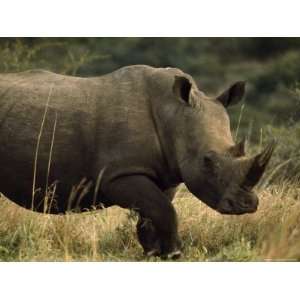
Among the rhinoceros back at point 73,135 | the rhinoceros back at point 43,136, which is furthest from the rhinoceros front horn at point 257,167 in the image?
the rhinoceros back at point 43,136

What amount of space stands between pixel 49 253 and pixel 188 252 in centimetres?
112

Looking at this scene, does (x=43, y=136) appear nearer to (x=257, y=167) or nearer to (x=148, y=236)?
(x=148, y=236)

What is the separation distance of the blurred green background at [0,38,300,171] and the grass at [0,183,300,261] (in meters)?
2.12

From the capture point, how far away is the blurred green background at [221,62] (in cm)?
1074

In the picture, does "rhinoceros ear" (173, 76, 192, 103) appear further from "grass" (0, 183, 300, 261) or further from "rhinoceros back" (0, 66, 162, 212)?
"grass" (0, 183, 300, 261)

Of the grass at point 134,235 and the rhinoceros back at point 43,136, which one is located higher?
the rhinoceros back at point 43,136

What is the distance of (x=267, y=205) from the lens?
8.46m

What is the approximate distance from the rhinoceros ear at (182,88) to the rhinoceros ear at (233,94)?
34 cm

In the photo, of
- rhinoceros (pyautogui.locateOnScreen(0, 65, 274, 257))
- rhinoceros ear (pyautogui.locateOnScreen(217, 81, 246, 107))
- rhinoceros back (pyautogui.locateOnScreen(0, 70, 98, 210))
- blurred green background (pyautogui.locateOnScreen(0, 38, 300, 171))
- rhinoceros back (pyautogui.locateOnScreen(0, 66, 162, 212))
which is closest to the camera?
rhinoceros (pyautogui.locateOnScreen(0, 65, 274, 257))

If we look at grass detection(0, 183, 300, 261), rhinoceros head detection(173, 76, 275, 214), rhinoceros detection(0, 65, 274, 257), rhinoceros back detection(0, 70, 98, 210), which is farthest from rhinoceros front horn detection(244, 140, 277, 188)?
rhinoceros back detection(0, 70, 98, 210)

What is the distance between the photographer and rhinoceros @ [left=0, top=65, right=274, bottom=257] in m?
7.55

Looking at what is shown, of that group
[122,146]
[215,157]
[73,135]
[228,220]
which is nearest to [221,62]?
[228,220]

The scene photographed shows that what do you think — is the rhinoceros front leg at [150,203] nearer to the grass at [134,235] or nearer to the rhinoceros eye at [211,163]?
the grass at [134,235]

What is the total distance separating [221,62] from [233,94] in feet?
19.3
